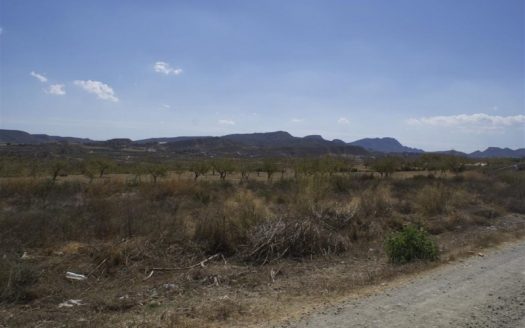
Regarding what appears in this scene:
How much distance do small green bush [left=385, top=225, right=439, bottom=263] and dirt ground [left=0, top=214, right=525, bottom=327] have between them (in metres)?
0.28

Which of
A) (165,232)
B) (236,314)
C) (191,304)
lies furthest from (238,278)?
(165,232)

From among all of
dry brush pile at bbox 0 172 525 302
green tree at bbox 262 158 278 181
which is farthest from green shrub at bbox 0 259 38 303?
green tree at bbox 262 158 278 181

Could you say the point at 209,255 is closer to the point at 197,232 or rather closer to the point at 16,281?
the point at 197,232

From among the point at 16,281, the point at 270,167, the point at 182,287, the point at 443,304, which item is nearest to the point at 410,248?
the point at 443,304

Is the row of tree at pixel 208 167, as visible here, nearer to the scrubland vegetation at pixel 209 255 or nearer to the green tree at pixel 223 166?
the green tree at pixel 223 166

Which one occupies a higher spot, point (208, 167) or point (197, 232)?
point (197, 232)

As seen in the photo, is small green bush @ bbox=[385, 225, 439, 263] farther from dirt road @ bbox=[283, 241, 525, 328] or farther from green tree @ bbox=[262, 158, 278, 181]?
green tree @ bbox=[262, 158, 278, 181]

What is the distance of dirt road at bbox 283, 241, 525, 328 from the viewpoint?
19.6 feet

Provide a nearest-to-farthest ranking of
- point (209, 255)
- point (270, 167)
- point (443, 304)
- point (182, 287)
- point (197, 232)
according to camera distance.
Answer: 1. point (443, 304)
2. point (182, 287)
3. point (209, 255)
4. point (197, 232)
5. point (270, 167)

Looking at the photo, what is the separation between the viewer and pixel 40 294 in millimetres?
7559

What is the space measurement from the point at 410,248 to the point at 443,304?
11.6 feet

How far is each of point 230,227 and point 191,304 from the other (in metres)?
4.39

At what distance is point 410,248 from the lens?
10.1m

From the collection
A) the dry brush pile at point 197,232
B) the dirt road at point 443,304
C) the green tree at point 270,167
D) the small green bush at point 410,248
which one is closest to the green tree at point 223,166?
the green tree at point 270,167
